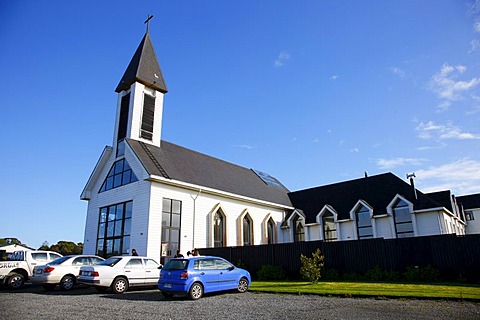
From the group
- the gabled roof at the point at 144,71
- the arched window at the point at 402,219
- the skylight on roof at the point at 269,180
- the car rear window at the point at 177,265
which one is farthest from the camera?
the skylight on roof at the point at 269,180

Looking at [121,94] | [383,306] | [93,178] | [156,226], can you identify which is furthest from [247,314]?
[121,94]

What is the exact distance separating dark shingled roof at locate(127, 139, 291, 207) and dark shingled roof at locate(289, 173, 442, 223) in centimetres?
228

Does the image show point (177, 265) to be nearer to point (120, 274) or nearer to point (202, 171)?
point (120, 274)

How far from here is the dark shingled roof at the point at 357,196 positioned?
2605cm

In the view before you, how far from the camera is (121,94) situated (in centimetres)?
2798

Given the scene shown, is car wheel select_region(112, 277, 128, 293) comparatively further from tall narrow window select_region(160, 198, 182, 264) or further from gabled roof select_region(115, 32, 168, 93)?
gabled roof select_region(115, 32, 168, 93)

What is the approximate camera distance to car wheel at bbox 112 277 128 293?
13.7 m

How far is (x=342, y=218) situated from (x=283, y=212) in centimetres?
620

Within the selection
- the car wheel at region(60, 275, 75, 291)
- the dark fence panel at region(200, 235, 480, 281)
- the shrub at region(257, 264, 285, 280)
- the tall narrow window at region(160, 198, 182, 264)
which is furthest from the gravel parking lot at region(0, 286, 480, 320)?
the tall narrow window at region(160, 198, 182, 264)

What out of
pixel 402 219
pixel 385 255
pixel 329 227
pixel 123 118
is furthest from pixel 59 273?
pixel 402 219

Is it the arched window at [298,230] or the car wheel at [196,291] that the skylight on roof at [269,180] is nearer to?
the arched window at [298,230]

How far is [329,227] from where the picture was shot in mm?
28797

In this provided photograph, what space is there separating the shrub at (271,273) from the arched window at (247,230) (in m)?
A: 8.19

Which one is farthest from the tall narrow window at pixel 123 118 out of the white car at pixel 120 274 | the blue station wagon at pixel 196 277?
the blue station wagon at pixel 196 277
